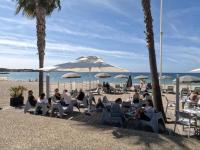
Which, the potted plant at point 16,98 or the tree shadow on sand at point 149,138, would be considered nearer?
the tree shadow on sand at point 149,138

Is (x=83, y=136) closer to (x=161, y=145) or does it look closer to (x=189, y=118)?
(x=161, y=145)

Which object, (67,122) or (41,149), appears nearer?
(41,149)

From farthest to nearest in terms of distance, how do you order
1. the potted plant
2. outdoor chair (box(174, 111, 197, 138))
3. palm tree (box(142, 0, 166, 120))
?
the potted plant, palm tree (box(142, 0, 166, 120)), outdoor chair (box(174, 111, 197, 138))

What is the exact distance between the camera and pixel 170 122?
1331cm

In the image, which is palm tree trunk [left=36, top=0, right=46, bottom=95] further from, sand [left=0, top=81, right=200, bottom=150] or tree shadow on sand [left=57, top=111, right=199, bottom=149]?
tree shadow on sand [left=57, top=111, right=199, bottom=149]

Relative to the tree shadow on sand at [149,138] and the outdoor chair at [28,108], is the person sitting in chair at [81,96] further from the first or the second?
the tree shadow on sand at [149,138]

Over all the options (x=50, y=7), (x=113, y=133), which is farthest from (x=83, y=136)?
(x=50, y=7)

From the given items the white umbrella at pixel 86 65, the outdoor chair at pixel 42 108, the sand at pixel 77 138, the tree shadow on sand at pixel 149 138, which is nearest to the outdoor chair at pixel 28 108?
the outdoor chair at pixel 42 108

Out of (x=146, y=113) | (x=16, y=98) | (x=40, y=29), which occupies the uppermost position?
(x=40, y=29)

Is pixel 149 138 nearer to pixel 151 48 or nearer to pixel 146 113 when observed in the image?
pixel 146 113

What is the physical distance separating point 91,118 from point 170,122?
3.20m

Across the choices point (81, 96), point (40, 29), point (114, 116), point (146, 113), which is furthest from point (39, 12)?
point (146, 113)

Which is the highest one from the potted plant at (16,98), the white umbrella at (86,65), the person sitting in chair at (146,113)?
the white umbrella at (86,65)

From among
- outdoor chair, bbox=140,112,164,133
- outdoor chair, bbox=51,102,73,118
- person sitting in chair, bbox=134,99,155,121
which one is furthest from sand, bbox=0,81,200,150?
outdoor chair, bbox=51,102,73,118
